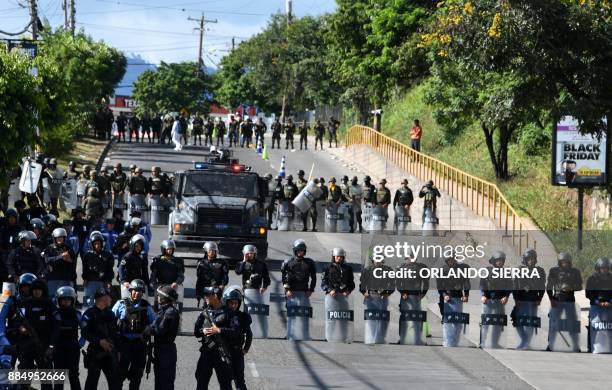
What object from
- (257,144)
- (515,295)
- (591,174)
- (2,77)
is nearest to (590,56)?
(591,174)

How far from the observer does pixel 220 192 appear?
28672 millimetres

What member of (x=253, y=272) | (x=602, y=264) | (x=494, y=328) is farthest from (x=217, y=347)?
(x=602, y=264)

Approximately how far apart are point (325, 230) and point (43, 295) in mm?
21811

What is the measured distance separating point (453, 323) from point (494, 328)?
73 centimetres

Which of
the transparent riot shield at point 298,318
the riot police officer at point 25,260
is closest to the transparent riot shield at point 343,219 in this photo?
the transparent riot shield at point 298,318

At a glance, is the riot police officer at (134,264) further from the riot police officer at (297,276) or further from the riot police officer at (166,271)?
the riot police officer at (297,276)

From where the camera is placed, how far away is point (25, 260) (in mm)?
20750

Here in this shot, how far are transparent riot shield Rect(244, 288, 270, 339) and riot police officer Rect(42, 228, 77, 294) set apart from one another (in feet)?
10.2

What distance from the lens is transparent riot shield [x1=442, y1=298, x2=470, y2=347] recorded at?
68.3 ft

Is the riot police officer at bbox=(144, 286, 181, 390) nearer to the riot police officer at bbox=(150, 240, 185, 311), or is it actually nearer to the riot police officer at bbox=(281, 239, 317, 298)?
the riot police officer at bbox=(150, 240, 185, 311)

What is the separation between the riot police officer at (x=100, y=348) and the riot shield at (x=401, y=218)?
22.5m

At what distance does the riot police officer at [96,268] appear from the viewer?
2106 cm

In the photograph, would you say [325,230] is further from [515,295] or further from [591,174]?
[515,295]

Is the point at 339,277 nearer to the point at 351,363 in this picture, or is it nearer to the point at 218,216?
the point at 351,363
